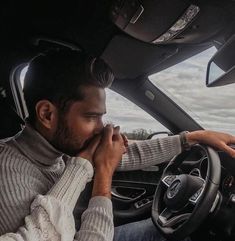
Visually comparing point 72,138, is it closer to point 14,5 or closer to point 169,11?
point 169,11

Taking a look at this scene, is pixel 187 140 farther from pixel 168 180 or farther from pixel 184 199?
pixel 184 199

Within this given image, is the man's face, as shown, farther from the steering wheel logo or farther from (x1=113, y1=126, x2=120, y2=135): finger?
the steering wheel logo

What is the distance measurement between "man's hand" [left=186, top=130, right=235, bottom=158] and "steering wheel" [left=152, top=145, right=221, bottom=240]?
0.19 feet

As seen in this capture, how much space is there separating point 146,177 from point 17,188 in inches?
64.4

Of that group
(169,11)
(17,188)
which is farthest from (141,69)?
(17,188)

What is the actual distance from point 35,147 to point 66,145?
115 millimetres

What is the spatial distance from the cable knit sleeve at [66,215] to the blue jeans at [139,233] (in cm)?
63

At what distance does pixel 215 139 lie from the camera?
1878 mm

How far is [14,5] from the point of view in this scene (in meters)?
2.43

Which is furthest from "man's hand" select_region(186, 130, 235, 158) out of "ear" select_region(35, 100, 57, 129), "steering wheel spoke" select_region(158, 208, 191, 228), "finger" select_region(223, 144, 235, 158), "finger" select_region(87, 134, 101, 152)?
"ear" select_region(35, 100, 57, 129)

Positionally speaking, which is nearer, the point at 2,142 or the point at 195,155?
the point at 2,142

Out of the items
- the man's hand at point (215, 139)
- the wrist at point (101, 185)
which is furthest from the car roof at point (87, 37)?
the wrist at point (101, 185)

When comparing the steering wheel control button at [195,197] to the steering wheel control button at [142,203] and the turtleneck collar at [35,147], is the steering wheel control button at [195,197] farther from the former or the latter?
the steering wheel control button at [142,203]

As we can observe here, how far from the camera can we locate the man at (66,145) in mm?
1240
